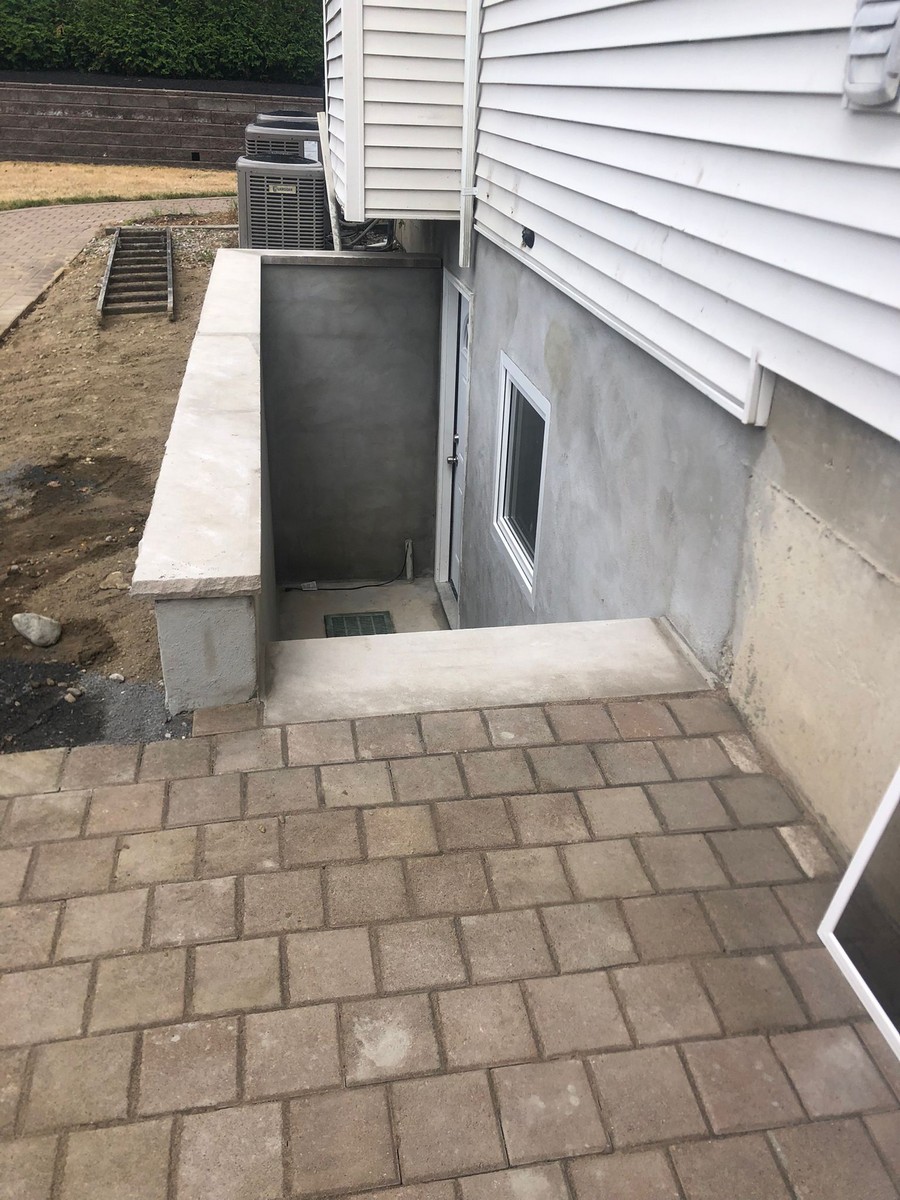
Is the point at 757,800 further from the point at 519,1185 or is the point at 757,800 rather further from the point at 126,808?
the point at 126,808

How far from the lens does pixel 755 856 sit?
2557mm

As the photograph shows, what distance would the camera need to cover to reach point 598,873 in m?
2.47

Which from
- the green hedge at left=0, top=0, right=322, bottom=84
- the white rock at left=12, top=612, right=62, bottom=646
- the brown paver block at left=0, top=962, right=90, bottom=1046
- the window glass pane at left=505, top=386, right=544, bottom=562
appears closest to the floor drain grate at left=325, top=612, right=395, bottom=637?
the window glass pane at left=505, top=386, right=544, bottom=562

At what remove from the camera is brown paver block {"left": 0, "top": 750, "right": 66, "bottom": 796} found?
266 centimetres

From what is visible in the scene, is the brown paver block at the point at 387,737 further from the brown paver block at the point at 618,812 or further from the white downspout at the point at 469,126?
the white downspout at the point at 469,126

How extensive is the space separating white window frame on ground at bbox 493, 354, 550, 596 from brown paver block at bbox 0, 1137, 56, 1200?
12.8ft

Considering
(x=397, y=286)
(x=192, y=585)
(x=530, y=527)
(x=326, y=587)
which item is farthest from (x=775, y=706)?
(x=326, y=587)

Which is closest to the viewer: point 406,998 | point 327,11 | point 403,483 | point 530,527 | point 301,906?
point 406,998

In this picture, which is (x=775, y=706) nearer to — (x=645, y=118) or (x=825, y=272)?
(x=825, y=272)

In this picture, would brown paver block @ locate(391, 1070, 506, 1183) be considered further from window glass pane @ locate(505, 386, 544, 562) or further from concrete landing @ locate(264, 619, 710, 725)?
window glass pane @ locate(505, 386, 544, 562)

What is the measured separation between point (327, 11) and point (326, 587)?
507 centimetres

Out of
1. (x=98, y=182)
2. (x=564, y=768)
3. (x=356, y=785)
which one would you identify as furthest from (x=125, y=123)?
(x=564, y=768)

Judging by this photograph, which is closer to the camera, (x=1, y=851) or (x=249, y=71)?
(x=1, y=851)

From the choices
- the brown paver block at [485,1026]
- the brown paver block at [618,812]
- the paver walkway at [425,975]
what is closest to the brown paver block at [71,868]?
the paver walkway at [425,975]
